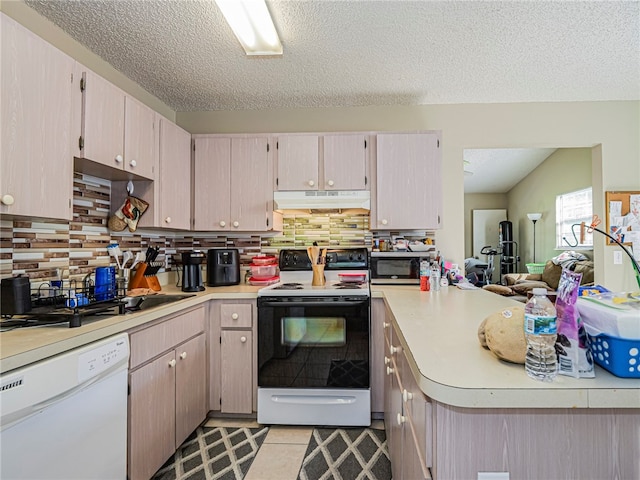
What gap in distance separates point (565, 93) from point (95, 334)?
11.7 ft

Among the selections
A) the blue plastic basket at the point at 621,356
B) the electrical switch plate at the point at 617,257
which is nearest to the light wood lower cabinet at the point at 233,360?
the blue plastic basket at the point at 621,356

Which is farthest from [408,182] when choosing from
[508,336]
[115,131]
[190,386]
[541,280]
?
[541,280]

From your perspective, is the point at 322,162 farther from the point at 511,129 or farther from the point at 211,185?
the point at 511,129

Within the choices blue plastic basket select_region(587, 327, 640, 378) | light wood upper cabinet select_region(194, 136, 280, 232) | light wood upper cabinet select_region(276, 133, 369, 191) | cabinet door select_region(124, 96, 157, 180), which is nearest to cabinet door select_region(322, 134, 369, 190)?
light wood upper cabinet select_region(276, 133, 369, 191)

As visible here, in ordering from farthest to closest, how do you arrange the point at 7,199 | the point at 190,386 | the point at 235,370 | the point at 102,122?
the point at 235,370, the point at 190,386, the point at 102,122, the point at 7,199

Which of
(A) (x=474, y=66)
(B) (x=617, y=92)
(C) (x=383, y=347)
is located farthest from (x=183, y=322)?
(B) (x=617, y=92)

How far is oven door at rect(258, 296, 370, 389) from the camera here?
207 centimetres

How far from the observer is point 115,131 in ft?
5.75

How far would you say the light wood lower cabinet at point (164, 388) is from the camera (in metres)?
1.46

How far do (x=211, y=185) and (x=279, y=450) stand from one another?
195 centimetres

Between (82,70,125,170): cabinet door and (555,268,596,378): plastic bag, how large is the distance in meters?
1.98

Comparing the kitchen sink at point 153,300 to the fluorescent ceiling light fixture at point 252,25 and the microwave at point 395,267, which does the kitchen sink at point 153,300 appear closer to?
the microwave at point 395,267

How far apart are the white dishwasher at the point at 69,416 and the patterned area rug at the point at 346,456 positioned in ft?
3.10

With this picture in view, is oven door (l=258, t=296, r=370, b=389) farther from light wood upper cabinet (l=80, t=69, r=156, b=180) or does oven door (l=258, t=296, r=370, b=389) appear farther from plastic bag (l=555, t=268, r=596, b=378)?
plastic bag (l=555, t=268, r=596, b=378)
